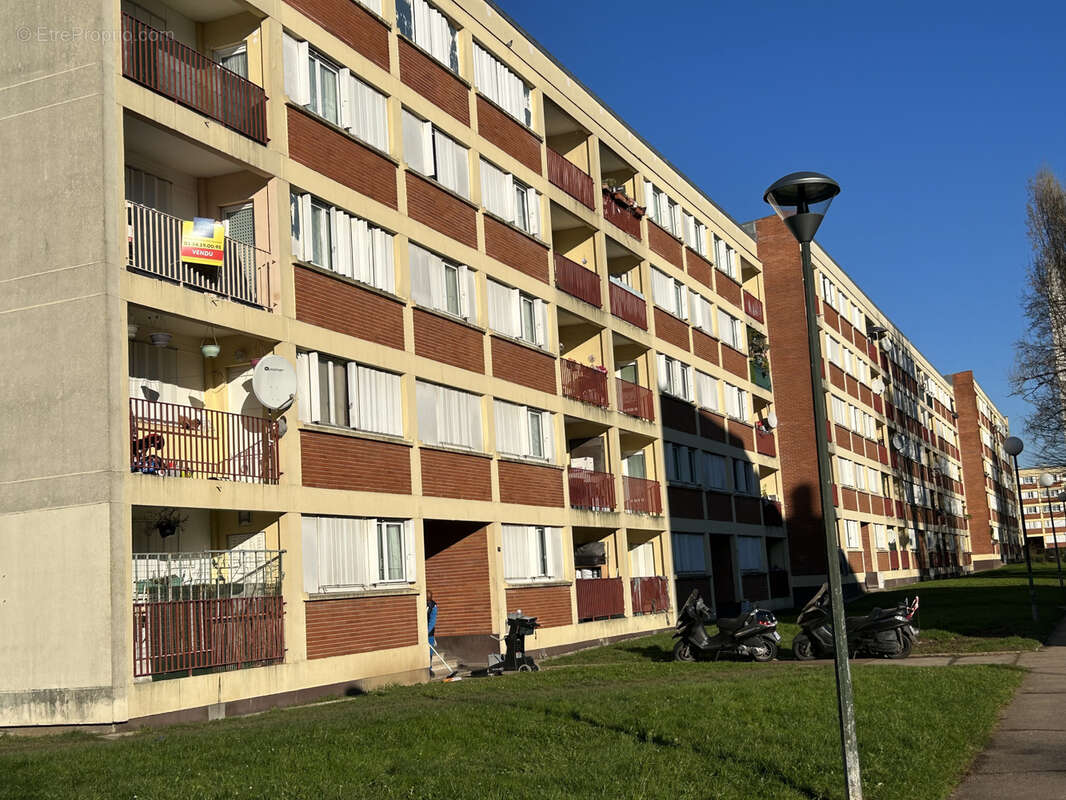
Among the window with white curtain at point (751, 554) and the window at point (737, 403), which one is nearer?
the window with white curtain at point (751, 554)

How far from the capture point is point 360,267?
24500 millimetres

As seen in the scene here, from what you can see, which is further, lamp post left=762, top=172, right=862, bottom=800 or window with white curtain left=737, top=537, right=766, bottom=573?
window with white curtain left=737, top=537, right=766, bottom=573

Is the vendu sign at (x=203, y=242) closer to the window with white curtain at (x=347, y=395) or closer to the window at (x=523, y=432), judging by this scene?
the window with white curtain at (x=347, y=395)

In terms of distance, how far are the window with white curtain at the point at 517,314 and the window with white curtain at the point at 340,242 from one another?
4726mm

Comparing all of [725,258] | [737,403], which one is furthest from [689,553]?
[725,258]

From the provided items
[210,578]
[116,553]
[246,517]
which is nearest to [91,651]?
[116,553]

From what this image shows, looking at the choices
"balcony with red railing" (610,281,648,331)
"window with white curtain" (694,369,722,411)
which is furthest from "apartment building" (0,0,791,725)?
"window with white curtain" (694,369,722,411)

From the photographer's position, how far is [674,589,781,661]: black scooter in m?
23.1

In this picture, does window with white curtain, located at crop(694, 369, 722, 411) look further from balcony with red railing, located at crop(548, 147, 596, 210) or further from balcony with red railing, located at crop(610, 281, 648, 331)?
balcony with red railing, located at crop(548, 147, 596, 210)

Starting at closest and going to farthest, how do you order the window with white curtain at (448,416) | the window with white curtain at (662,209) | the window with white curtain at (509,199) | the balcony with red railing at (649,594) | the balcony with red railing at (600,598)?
1. the window with white curtain at (448,416)
2. the window with white curtain at (509,199)
3. the balcony with red railing at (600,598)
4. the balcony with red railing at (649,594)
5. the window with white curtain at (662,209)

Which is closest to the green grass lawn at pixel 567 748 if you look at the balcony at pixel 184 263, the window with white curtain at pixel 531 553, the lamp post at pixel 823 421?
the lamp post at pixel 823 421

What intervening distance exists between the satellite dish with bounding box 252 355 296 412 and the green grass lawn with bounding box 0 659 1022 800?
539cm

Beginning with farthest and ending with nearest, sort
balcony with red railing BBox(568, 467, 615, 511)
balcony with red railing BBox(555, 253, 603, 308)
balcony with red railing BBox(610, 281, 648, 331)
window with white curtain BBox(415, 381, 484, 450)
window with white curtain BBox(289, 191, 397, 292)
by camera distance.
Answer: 1. balcony with red railing BBox(610, 281, 648, 331)
2. balcony with red railing BBox(555, 253, 603, 308)
3. balcony with red railing BBox(568, 467, 615, 511)
4. window with white curtain BBox(415, 381, 484, 450)
5. window with white curtain BBox(289, 191, 397, 292)

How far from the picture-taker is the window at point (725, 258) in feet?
159
